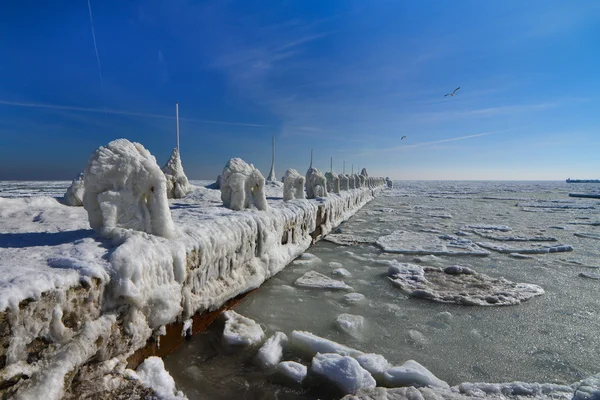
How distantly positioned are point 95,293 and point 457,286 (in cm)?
525

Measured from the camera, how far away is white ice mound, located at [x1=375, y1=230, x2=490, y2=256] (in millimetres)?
7781

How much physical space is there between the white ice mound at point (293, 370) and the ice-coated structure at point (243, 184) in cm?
402

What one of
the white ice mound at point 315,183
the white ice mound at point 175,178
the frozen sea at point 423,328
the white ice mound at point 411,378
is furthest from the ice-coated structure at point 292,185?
the white ice mound at point 411,378

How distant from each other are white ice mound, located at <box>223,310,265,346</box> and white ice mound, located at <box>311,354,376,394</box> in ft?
2.79

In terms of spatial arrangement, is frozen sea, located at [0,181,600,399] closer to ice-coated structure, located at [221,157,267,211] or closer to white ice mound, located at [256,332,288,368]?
white ice mound, located at [256,332,288,368]

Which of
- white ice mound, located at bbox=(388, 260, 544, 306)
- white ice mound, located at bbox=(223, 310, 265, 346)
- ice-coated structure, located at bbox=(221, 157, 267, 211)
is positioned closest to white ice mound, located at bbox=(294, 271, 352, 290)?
white ice mound, located at bbox=(388, 260, 544, 306)

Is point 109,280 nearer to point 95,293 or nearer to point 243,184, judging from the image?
point 95,293

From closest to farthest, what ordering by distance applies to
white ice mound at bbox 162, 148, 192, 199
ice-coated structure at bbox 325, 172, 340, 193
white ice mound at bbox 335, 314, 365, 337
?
1. white ice mound at bbox 335, 314, 365, 337
2. white ice mound at bbox 162, 148, 192, 199
3. ice-coated structure at bbox 325, 172, 340, 193

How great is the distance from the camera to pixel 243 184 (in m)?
6.72

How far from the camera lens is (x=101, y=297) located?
2486 mm

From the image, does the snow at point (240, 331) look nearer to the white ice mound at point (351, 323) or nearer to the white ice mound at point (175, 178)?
the white ice mound at point (351, 323)

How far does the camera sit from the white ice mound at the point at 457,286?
15.8ft

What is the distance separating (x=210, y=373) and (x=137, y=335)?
0.77 m

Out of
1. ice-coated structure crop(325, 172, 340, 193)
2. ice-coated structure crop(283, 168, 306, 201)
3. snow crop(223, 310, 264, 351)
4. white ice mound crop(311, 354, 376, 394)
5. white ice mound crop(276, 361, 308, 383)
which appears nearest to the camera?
white ice mound crop(311, 354, 376, 394)
